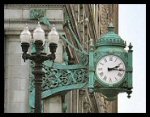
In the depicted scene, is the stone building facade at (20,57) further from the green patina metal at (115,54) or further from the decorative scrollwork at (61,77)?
the green patina metal at (115,54)

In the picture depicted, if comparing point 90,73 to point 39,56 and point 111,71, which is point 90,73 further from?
point 39,56

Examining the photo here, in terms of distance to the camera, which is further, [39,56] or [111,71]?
[111,71]

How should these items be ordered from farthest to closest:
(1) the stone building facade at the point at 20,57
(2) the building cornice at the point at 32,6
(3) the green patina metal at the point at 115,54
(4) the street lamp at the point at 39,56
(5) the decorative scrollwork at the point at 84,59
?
(2) the building cornice at the point at 32,6, (1) the stone building facade at the point at 20,57, (5) the decorative scrollwork at the point at 84,59, (3) the green patina metal at the point at 115,54, (4) the street lamp at the point at 39,56

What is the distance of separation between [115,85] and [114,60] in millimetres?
720

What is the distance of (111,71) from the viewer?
107ft

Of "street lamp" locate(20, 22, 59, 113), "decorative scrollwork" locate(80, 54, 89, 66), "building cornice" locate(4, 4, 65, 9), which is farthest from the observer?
"building cornice" locate(4, 4, 65, 9)

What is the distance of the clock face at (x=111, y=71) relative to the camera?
32.6 meters

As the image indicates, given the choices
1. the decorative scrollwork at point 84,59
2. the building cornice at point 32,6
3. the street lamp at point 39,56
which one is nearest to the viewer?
the street lamp at point 39,56

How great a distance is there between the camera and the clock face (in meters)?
32.6

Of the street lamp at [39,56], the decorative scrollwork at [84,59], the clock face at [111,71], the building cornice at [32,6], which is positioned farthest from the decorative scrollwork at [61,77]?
the street lamp at [39,56]

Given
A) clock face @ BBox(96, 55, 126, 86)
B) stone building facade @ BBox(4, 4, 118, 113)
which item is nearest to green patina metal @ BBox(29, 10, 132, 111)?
clock face @ BBox(96, 55, 126, 86)

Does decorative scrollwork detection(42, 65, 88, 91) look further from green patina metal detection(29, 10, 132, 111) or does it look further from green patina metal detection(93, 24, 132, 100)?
green patina metal detection(93, 24, 132, 100)

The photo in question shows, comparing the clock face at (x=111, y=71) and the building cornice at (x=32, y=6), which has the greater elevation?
the building cornice at (x=32, y=6)

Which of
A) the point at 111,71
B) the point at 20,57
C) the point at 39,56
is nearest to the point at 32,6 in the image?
the point at 20,57
